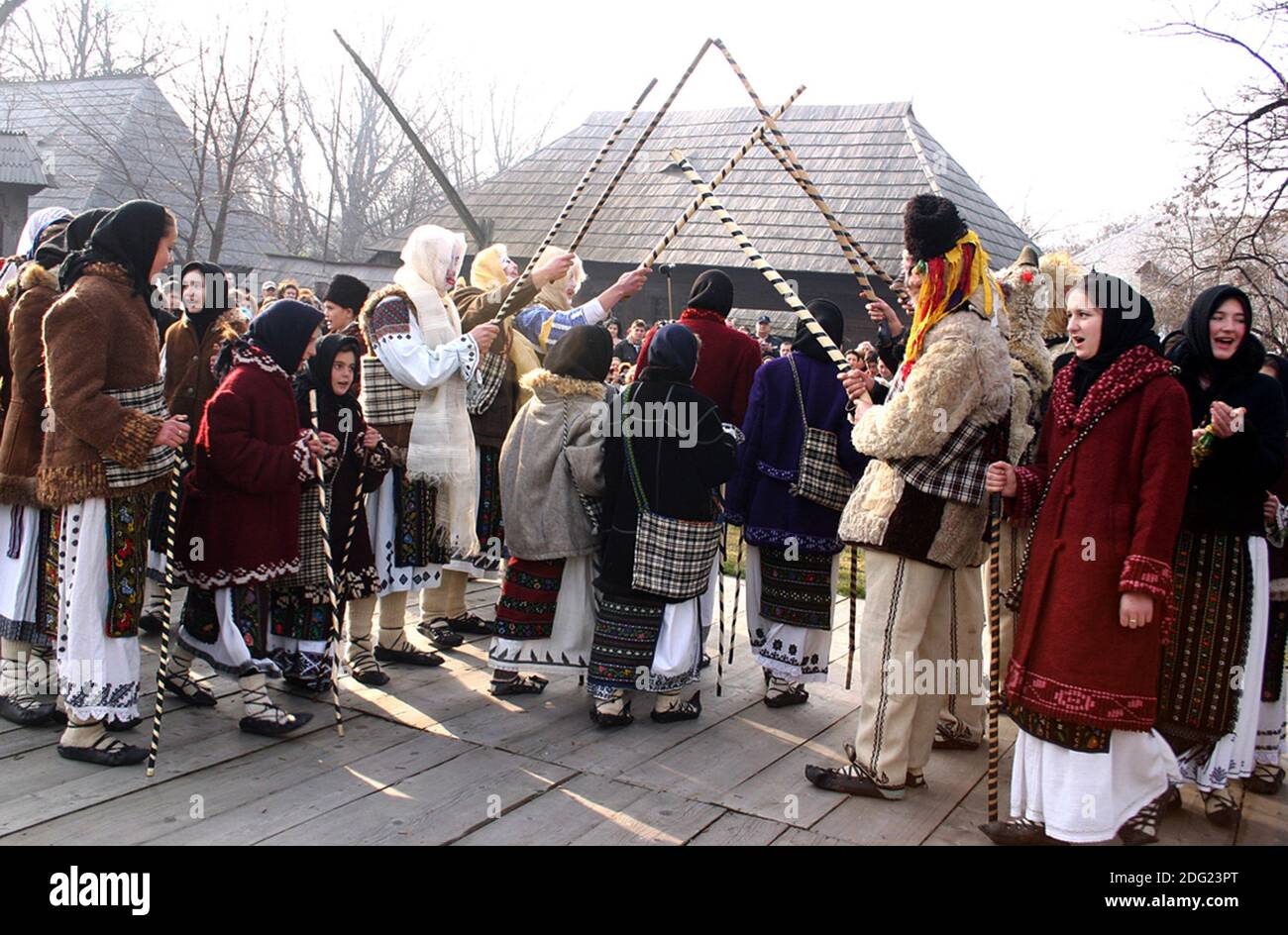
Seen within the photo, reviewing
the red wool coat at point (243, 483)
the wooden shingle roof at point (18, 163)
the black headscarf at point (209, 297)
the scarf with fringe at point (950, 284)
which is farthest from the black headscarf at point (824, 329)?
the wooden shingle roof at point (18, 163)

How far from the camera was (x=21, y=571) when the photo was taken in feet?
14.4

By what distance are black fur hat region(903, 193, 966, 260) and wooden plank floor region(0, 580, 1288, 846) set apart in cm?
213

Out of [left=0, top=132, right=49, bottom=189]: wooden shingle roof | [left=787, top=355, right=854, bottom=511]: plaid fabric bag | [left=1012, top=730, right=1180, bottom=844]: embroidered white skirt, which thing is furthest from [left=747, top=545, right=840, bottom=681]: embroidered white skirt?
[left=0, top=132, right=49, bottom=189]: wooden shingle roof

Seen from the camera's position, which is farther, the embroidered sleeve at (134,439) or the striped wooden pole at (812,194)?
the striped wooden pole at (812,194)

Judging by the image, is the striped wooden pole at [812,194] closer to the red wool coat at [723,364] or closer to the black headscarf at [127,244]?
the red wool coat at [723,364]

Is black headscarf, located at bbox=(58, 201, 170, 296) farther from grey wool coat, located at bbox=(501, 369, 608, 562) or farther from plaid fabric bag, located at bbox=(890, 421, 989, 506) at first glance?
plaid fabric bag, located at bbox=(890, 421, 989, 506)

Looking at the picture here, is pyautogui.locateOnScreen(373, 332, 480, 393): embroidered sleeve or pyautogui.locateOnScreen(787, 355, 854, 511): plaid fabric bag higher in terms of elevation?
pyautogui.locateOnScreen(373, 332, 480, 393): embroidered sleeve

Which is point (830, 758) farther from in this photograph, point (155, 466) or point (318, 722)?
point (155, 466)

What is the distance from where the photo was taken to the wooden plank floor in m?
3.76

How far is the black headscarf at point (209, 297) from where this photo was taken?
226 inches

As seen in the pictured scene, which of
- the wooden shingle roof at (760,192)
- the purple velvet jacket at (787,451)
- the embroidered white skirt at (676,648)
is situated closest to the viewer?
the embroidered white skirt at (676,648)

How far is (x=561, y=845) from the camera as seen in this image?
369 centimetres

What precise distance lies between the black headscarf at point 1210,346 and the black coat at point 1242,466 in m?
0.03
